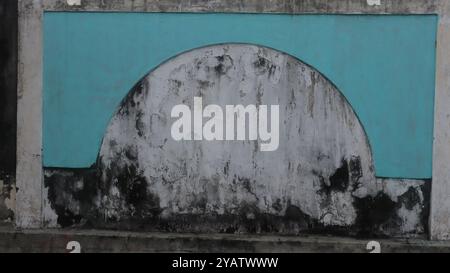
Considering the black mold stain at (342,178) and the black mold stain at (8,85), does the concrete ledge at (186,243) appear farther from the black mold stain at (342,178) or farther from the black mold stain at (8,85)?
the black mold stain at (8,85)

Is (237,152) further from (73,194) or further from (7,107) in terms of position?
(7,107)

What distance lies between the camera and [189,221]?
810 centimetres

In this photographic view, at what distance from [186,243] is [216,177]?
2.54 ft

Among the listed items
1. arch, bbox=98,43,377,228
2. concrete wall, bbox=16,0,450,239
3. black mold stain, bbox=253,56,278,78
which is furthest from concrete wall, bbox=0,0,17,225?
black mold stain, bbox=253,56,278,78

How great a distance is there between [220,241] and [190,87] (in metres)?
1.67

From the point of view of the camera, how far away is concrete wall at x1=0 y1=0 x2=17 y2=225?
322 inches

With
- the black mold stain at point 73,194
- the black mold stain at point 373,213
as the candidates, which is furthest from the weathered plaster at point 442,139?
the black mold stain at point 73,194

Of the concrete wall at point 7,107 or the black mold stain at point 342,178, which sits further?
the concrete wall at point 7,107

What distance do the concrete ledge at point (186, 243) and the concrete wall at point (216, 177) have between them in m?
0.16

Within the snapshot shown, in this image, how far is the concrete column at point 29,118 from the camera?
8.12 m

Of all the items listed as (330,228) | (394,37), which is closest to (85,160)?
(330,228)

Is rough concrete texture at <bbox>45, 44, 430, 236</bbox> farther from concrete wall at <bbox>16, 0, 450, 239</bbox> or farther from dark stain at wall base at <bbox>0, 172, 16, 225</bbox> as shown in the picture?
dark stain at wall base at <bbox>0, 172, 16, 225</bbox>

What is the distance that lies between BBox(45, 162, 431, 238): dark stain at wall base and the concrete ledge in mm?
115

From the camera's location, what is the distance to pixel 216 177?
8086 millimetres
